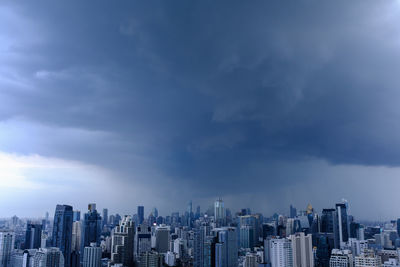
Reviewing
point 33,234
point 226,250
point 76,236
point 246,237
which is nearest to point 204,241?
point 226,250

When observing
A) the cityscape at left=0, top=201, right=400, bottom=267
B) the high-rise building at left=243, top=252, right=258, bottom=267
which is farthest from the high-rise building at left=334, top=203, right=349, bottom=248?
the high-rise building at left=243, top=252, right=258, bottom=267

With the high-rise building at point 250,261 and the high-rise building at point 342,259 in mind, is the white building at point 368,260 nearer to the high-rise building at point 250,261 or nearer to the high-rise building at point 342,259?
the high-rise building at point 342,259

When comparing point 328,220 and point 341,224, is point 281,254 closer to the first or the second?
point 341,224

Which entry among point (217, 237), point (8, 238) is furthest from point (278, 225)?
point (8, 238)

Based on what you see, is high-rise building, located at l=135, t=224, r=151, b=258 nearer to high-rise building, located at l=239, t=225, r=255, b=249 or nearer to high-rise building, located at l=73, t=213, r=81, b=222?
high-rise building, located at l=73, t=213, r=81, b=222

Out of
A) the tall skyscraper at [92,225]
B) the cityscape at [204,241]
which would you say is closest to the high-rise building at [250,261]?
the cityscape at [204,241]

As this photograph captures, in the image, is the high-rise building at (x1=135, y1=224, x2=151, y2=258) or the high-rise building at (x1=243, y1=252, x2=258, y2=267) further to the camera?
the high-rise building at (x1=135, y1=224, x2=151, y2=258)
